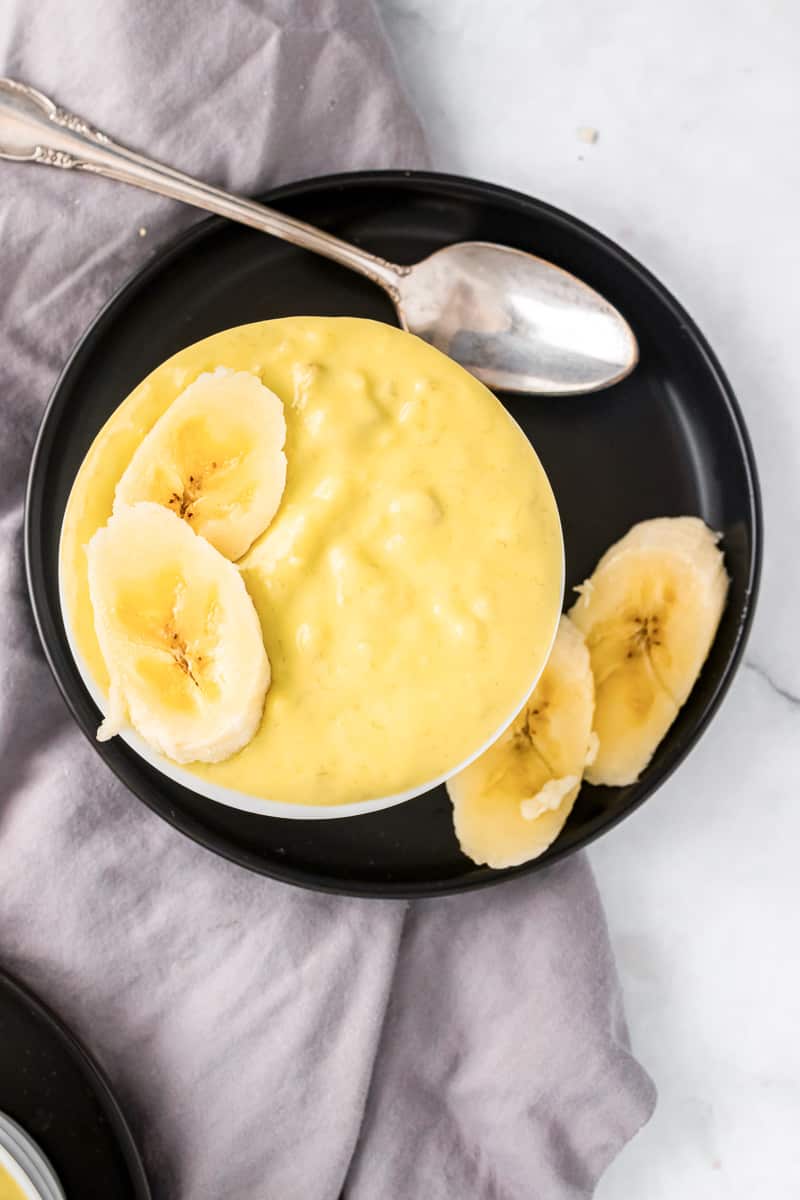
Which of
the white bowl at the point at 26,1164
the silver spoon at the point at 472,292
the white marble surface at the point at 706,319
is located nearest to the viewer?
the white bowl at the point at 26,1164

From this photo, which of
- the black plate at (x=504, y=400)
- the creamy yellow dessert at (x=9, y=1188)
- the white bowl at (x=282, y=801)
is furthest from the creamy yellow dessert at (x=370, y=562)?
the creamy yellow dessert at (x=9, y=1188)

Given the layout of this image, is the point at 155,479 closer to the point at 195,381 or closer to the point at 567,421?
the point at 195,381

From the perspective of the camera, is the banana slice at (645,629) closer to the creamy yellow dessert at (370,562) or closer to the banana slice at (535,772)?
the banana slice at (535,772)

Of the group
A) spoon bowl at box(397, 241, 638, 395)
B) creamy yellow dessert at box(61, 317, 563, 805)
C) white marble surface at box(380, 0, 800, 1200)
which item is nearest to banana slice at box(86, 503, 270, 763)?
creamy yellow dessert at box(61, 317, 563, 805)

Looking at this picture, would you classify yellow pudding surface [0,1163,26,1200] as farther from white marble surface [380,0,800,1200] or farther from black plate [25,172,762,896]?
white marble surface [380,0,800,1200]

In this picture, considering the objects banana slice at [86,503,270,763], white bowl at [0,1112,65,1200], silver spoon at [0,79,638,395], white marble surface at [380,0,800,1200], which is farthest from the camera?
white marble surface at [380,0,800,1200]

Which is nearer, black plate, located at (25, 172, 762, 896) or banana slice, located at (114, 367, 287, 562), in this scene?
banana slice, located at (114, 367, 287, 562)

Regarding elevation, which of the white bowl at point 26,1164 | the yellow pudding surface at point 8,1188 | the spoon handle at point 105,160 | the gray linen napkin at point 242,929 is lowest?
the yellow pudding surface at point 8,1188

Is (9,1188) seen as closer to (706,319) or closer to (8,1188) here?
(8,1188)
